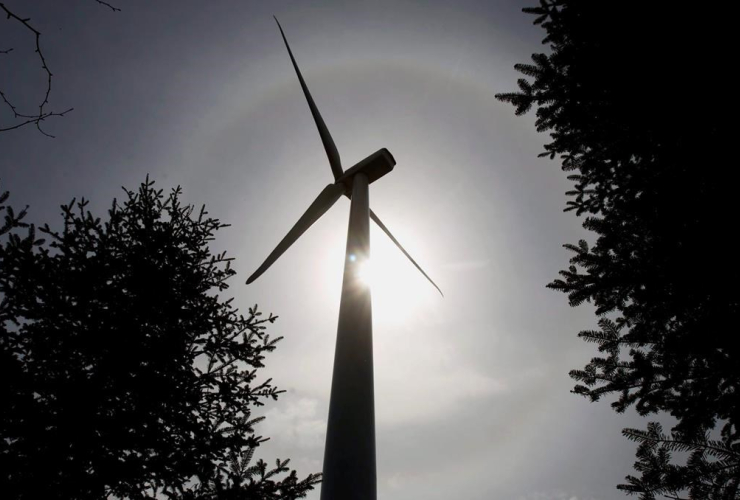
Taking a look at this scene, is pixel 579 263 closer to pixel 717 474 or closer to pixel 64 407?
pixel 717 474

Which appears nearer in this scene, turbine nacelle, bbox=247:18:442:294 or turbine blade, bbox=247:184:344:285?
turbine blade, bbox=247:184:344:285

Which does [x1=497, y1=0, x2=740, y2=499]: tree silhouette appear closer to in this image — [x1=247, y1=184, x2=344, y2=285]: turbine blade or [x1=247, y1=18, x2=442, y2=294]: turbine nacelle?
[x1=247, y1=18, x2=442, y2=294]: turbine nacelle

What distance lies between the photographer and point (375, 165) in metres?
9.74

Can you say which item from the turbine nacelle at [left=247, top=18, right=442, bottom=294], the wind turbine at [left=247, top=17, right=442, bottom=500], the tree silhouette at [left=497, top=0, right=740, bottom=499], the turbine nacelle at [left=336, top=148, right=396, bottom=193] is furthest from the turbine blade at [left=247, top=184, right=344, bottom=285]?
the tree silhouette at [left=497, top=0, right=740, bottom=499]

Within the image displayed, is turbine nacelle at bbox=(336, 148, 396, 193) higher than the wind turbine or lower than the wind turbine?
higher

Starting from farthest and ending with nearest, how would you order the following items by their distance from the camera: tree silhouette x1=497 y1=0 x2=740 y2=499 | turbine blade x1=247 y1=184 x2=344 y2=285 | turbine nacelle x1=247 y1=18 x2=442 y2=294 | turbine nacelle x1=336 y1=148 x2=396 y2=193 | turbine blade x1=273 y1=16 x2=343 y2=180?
1. turbine blade x1=273 y1=16 x2=343 y2=180
2. turbine nacelle x1=336 y1=148 x2=396 y2=193
3. turbine nacelle x1=247 y1=18 x2=442 y2=294
4. turbine blade x1=247 y1=184 x2=344 y2=285
5. tree silhouette x1=497 y1=0 x2=740 y2=499

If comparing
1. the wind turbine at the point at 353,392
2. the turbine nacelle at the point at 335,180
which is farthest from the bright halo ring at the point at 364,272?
the turbine nacelle at the point at 335,180

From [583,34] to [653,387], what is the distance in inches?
173

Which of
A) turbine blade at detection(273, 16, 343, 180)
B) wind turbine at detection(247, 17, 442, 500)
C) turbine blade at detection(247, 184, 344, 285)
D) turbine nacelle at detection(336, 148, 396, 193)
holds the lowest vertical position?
wind turbine at detection(247, 17, 442, 500)

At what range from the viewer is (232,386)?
5777 mm

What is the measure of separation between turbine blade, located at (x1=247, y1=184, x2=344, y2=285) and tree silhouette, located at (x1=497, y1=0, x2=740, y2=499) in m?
6.05

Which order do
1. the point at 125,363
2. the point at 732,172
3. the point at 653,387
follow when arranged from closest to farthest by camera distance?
the point at 732,172
the point at 653,387
the point at 125,363

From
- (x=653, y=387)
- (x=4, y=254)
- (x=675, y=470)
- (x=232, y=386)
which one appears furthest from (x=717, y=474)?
(x=4, y=254)

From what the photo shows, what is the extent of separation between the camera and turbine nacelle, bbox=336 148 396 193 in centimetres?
963
